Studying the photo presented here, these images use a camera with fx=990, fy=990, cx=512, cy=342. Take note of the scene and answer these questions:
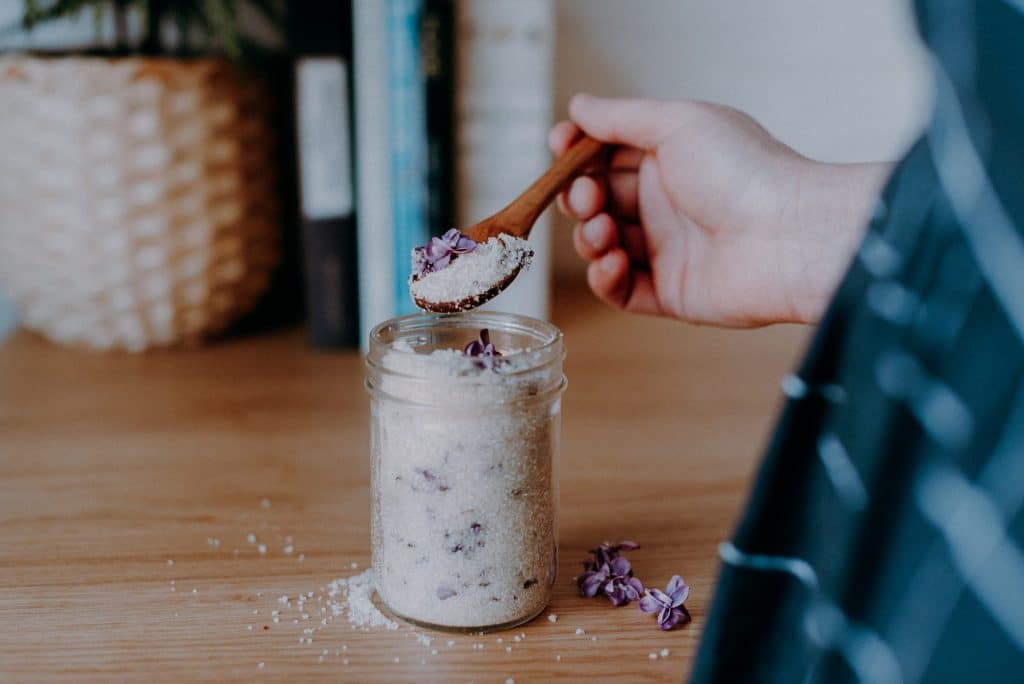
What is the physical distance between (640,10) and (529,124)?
309 millimetres

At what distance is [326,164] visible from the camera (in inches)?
43.4

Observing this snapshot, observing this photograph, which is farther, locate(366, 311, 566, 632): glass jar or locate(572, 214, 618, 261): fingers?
locate(572, 214, 618, 261): fingers

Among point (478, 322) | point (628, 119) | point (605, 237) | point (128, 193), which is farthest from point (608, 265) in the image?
point (128, 193)

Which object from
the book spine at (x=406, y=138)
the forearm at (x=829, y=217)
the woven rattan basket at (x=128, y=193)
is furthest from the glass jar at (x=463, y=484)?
the woven rattan basket at (x=128, y=193)

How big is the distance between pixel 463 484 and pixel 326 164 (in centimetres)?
62

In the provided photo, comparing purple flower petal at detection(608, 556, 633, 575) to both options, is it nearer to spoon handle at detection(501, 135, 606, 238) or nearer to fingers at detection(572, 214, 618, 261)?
spoon handle at detection(501, 135, 606, 238)

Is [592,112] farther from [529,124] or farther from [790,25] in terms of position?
[790,25]

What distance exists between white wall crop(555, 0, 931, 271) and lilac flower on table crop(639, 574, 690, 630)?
0.86 metres

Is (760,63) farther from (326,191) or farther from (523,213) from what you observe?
(523,213)

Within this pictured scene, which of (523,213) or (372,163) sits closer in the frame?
(523,213)

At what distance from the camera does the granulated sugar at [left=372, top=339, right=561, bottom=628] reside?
0.57 meters

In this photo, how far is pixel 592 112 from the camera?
894 mm

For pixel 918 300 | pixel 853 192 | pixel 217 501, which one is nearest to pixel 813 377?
pixel 918 300

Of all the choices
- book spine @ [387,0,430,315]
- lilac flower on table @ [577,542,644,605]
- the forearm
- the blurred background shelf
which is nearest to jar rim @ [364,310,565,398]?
lilac flower on table @ [577,542,644,605]
